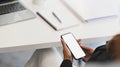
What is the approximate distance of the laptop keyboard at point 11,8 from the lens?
119cm

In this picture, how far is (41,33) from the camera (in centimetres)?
110

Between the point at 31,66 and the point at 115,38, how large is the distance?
2.07 ft

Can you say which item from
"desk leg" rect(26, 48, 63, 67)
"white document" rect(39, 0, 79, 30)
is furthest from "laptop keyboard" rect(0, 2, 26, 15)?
"desk leg" rect(26, 48, 63, 67)

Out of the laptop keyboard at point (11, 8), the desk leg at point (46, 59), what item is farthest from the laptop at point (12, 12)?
the desk leg at point (46, 59)

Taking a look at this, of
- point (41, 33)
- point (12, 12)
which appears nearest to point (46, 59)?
point (41, 33)

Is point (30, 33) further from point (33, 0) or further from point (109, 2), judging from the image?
point (109, 2)

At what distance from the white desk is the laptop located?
3cm

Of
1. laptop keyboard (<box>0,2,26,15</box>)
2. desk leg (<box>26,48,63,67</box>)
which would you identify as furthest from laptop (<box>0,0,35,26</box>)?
desk leg (<box>26,48,63,67</box>)

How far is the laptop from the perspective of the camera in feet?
3.76

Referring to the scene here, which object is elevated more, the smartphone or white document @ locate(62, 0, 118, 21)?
white document @ locate(62, 0, 118, 21)

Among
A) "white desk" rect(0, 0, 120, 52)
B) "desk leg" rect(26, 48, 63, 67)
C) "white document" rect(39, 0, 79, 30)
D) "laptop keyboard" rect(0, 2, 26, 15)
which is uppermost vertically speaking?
"laptop keyboard" rect(0, 2, 26, 15)

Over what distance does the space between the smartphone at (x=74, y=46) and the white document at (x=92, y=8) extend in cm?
19

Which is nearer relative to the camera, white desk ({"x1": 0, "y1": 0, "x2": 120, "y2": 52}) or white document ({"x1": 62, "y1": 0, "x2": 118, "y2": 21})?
white desk ({"x1": 0, "y1": 0, "x2": 120, "y2": 52})

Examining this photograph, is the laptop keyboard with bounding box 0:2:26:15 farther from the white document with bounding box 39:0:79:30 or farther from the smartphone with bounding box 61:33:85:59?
the smartphone with bounding box 61:33:85:59
